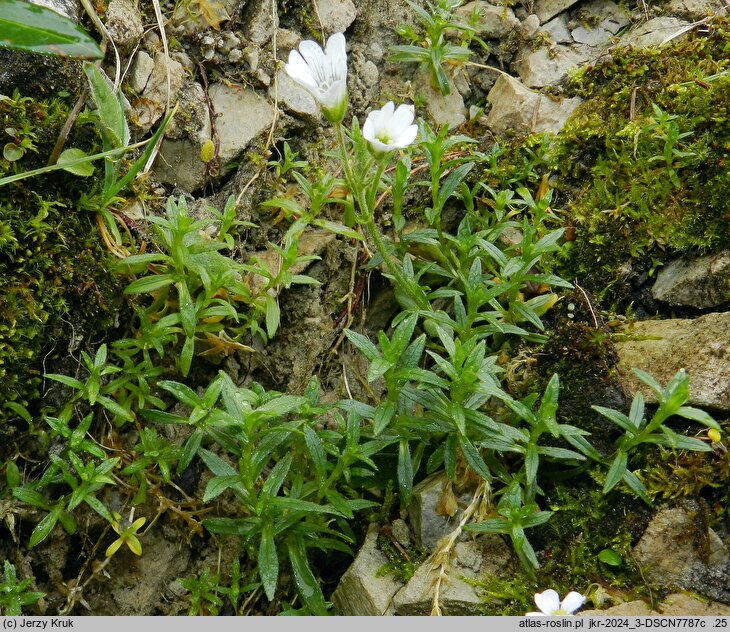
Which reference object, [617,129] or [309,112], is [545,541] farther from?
[309,112]

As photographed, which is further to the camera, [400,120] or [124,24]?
[124,24]

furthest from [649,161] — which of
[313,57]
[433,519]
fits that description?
[433,519]

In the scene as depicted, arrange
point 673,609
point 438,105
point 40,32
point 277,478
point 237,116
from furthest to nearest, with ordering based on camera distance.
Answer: point 438,105 → point 237,116 → point 277,478 → point 673,609 → point 40,32

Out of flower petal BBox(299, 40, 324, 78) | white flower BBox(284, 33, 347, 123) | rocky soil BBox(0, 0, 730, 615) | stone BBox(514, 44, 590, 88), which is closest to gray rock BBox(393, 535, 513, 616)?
rocky soil BBox(0, 0, 730, 615)

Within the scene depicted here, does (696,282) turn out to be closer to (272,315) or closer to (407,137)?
(407,137)

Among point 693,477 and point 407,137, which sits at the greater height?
point 407,137

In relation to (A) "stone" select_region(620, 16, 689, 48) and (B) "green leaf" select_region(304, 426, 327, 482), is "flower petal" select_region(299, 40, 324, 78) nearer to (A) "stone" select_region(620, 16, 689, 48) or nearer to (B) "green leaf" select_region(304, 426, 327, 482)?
(B) "green leaf" select_region(304, 426, 327, 482)
